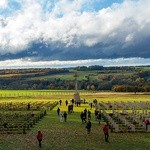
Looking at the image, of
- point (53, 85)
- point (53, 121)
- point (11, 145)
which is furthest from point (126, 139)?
point (53, 85)

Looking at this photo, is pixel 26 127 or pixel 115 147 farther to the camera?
pixel 26 127

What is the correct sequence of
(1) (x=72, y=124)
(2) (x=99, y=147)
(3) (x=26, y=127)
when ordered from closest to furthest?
1. (2) (x=99, y=147)
2. (3) (x=26, y=127)
3. (1) (x=72, y=124)

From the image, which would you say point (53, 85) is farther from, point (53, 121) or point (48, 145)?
point (48, 145)

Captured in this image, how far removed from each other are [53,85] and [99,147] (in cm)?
15178

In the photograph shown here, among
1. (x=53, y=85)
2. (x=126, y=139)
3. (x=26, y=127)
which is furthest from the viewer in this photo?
(x=53, y=85)

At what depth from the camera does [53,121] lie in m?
53.6

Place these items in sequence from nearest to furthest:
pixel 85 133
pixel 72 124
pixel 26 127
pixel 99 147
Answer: pixel 99 147, pixel 85 133, pixel 26 127, pixel 72 124

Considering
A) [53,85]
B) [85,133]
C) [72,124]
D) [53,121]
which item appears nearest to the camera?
[85,133]

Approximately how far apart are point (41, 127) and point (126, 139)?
12.7 metres

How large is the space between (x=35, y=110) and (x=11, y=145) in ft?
122

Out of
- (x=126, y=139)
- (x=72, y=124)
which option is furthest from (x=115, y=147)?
(x=72, y=124)

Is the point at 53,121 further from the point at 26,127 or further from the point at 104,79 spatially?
the point at 104,79

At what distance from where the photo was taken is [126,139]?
38.0 metres

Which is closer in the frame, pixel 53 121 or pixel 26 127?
pixel 26 127
